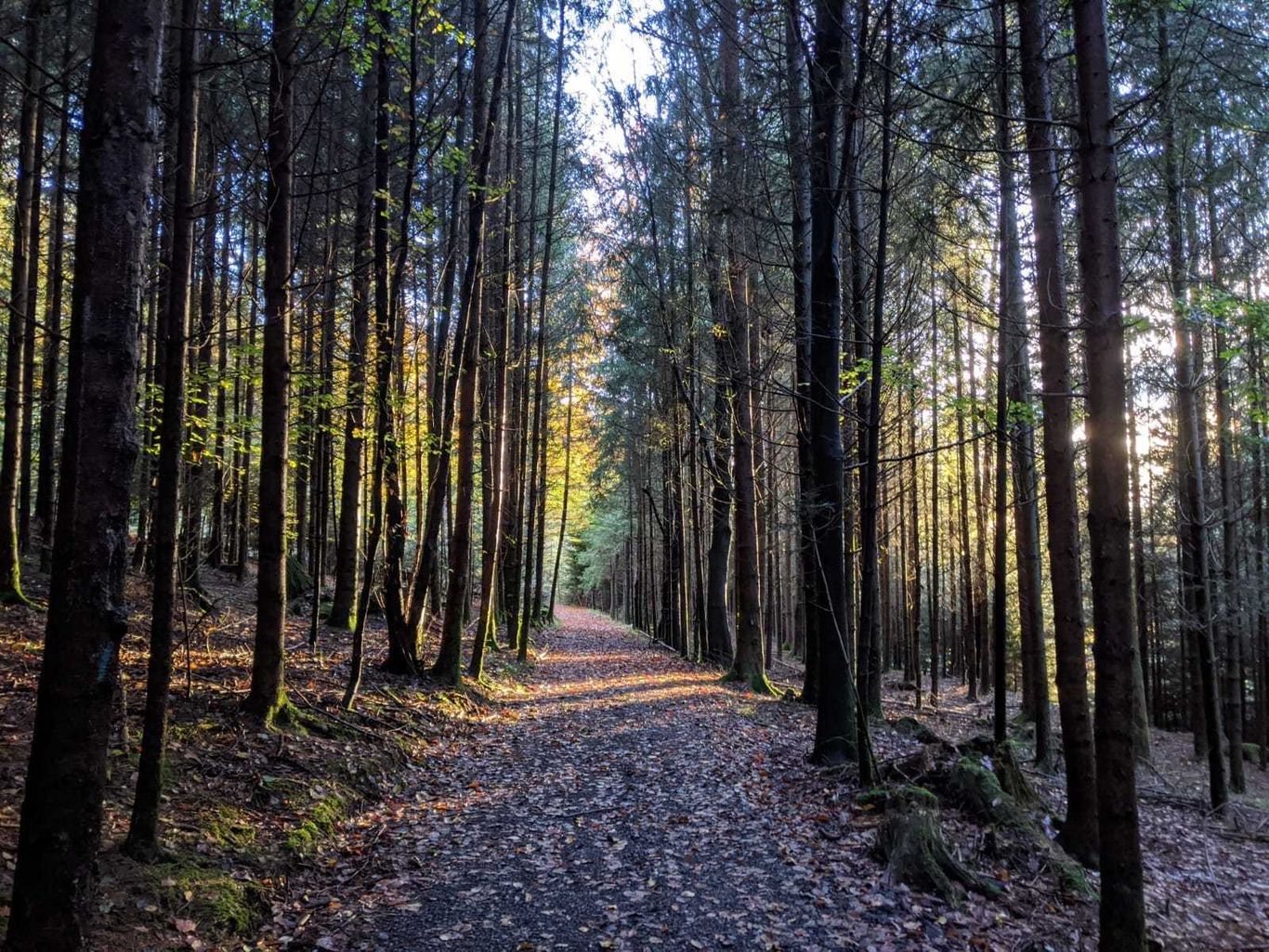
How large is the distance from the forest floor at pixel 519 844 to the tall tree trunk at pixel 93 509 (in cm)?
112

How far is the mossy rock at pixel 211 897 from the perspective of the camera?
396 centimetres

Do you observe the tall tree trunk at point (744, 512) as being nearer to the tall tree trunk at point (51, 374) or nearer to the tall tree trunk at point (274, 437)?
A: the tall tree trunk at point (274, 437)

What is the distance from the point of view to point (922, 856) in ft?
17.2

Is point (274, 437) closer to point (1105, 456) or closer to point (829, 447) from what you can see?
point (829, 447)

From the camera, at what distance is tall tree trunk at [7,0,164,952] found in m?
2.72

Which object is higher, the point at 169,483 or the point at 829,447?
the point at 829,447

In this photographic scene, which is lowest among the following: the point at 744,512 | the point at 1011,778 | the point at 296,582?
the point at 1011,778

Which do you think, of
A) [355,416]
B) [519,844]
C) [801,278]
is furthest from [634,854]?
[801,278]

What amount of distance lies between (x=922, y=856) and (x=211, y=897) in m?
4.88

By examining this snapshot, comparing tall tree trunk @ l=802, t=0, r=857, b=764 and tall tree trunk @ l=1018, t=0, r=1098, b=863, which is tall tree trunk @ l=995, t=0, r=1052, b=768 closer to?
tall tree trunk @ l=1018, t=0, r=1098, b=863

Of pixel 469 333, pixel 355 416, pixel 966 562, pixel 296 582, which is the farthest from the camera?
pixel 966 562

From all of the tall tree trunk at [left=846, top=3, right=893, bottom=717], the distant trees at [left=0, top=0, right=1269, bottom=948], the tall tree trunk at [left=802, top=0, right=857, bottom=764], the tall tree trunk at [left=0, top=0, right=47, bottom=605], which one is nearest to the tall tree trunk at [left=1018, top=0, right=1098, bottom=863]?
the distant trees at [left=0, top=0, right=1269, bottom=948]

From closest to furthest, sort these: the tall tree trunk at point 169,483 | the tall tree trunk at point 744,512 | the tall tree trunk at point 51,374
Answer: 1. the tall tree trunk at point 169,483
2. the tall tree trunk at point 51,374
3. the tall tree trunk at point 744,512

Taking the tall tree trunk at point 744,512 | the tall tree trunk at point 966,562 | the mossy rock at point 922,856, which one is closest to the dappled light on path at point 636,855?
the mossy rock at point 922,856
